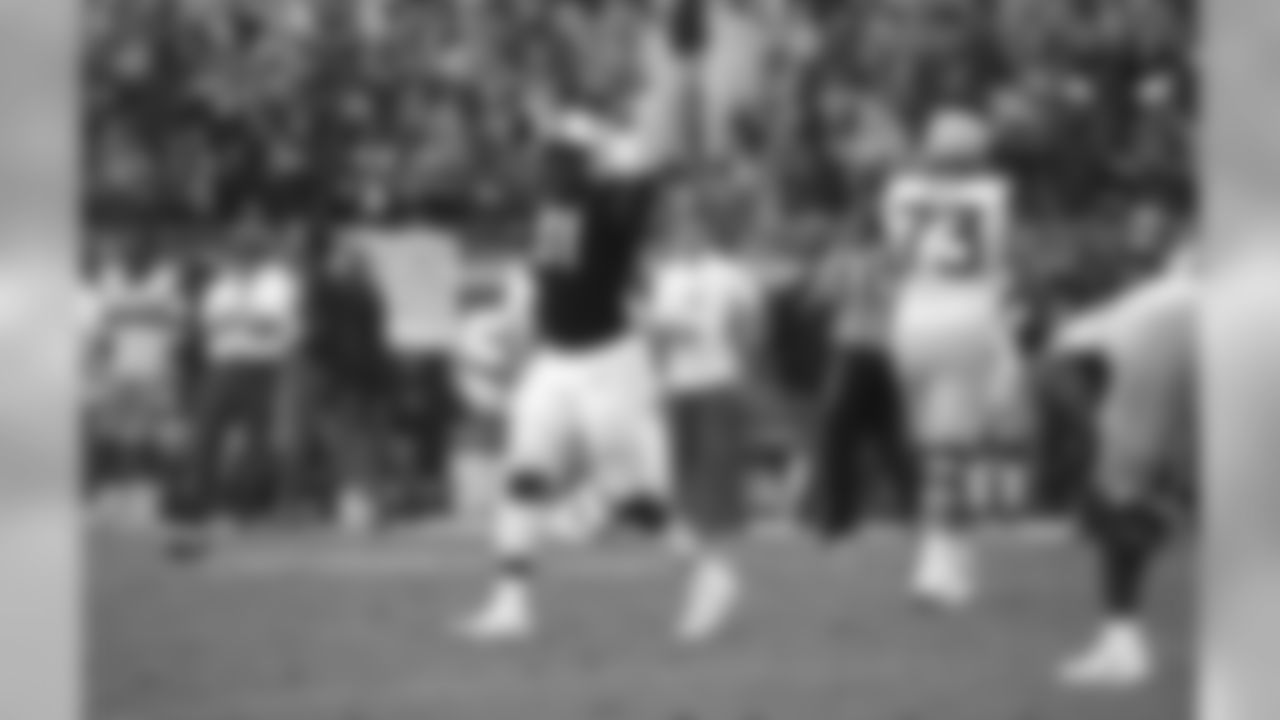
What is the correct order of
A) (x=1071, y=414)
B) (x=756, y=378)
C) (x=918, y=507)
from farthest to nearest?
(x=918, y=507) → (x=756, y=378) → (x=1071, y=414)

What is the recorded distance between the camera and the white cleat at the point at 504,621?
2.49 meters

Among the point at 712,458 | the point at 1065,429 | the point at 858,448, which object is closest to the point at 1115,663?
the point at 1065,429

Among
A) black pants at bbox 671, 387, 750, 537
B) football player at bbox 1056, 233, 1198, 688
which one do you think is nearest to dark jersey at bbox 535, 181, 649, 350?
black pants at bbox 671, 387, 750, 537

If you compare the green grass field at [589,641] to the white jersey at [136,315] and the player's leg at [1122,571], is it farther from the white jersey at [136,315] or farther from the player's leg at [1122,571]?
the white jersey at [136,315]

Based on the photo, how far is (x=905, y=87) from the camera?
186cm

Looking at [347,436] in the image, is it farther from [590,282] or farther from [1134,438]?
[1134,438]

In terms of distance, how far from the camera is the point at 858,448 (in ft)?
7.02

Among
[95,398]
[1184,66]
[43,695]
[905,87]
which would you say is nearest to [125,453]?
[95,398]

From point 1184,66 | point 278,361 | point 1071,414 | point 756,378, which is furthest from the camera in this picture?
point 756,378

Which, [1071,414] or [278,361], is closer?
[1071,414]

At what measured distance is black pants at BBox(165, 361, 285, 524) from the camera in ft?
6.32

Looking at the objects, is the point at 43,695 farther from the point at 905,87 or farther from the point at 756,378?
the point at 756,378

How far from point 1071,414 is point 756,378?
418 mm

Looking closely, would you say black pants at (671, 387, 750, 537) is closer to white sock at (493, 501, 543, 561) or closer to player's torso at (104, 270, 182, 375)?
white sock at (493, 501, 543, 561)
